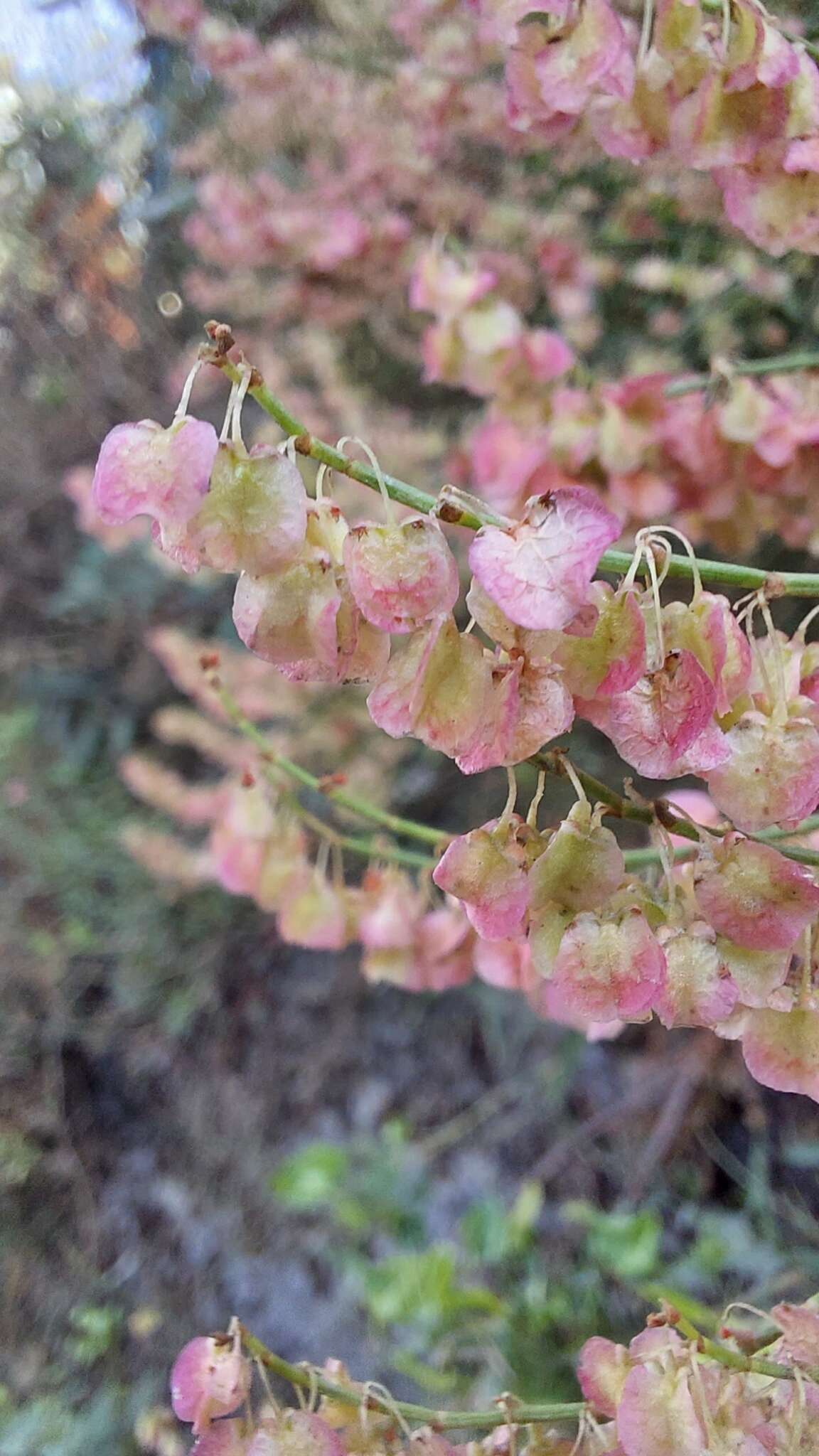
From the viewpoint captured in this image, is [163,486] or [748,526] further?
[748,526]

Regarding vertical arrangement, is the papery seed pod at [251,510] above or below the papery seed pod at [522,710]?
above

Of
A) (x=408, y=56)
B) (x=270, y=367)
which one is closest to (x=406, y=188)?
(x=408, y=56)

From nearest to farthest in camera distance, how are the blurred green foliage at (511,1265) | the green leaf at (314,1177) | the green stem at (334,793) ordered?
the green stem at (334,793) → the blurred green foliage at (511,1265) → the green leaf at (314,1177)

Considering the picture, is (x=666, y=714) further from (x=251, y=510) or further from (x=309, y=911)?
(x=309, y=911)

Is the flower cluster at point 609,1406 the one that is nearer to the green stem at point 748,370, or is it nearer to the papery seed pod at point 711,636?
the papery seed pod at point 711,636

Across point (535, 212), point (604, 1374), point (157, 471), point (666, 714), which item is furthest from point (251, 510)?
point (535, 212)

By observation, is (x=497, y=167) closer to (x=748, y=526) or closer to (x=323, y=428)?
(x=323, y=428)

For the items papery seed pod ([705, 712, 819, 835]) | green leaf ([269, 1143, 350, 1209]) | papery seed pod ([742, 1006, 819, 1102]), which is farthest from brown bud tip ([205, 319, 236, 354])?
green leaf ([269, 1143, 350, 1209])

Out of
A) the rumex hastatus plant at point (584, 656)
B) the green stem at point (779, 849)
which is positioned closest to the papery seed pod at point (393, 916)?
the rumex hastatus plant at point (584, 656)
